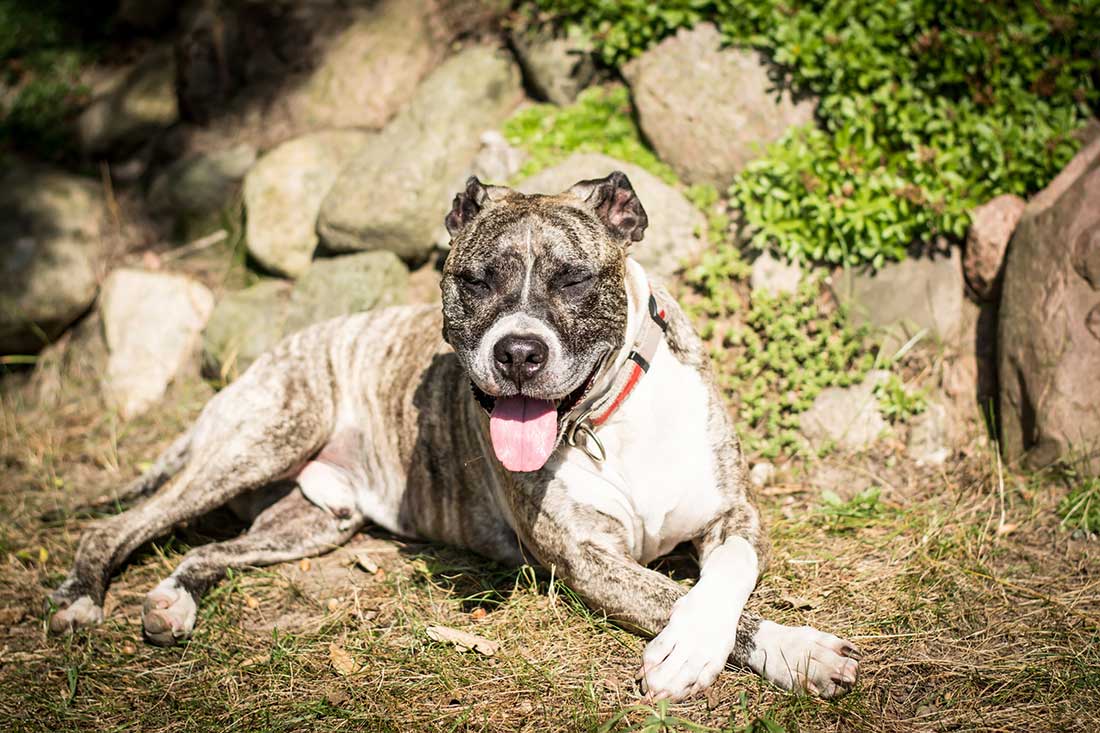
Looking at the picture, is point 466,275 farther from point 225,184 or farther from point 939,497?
point 225,184

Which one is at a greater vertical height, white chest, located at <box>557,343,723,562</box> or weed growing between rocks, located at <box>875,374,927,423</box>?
white chest, located at <box>557,343,723,562</box>

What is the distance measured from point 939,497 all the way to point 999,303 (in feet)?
3.97

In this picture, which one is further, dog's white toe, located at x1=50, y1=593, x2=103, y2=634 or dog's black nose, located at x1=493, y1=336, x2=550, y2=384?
dog's white toe, located at x1=50, y1=593, x2=103, y2=634

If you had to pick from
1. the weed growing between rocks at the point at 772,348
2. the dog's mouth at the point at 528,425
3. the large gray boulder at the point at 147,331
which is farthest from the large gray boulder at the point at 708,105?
the large gray boulder at the point at 147,331

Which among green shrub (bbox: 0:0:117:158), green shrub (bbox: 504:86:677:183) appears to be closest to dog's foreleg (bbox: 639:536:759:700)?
green shrub (bbox: 504:86:677:183)

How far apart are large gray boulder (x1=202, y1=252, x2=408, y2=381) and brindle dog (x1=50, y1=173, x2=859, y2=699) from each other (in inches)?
46.2

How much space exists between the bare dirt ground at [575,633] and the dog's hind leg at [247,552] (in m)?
0.08

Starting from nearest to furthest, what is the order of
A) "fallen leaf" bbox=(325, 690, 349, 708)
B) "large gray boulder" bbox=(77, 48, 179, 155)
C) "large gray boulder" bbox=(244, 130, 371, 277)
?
1. "fallen leaf" bbox=(325, 690, 349, 708)
2. "large gray boulder" bbox=(244, 130, 371, 277)
3. "large gray boulder" bbox=(77, 48, 179, 155)

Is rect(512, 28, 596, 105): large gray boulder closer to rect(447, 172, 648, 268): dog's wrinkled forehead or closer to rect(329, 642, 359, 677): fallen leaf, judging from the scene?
rect(447, 172, 648, 268): dog's wrinkled forehead

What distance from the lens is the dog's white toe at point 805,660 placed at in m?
3.06

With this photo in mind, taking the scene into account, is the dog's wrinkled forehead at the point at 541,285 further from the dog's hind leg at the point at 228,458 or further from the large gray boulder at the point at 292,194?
the large gray boulder at the point at 292,194

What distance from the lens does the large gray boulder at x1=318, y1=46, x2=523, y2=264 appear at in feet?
20.6

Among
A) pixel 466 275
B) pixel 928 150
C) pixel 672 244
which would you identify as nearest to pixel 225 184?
pixel 672 244

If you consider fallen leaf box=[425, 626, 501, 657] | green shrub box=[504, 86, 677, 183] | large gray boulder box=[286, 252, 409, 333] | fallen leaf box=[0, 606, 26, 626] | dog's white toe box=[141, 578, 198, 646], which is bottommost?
fallen leaf box=[0, 606, 26, 626]
